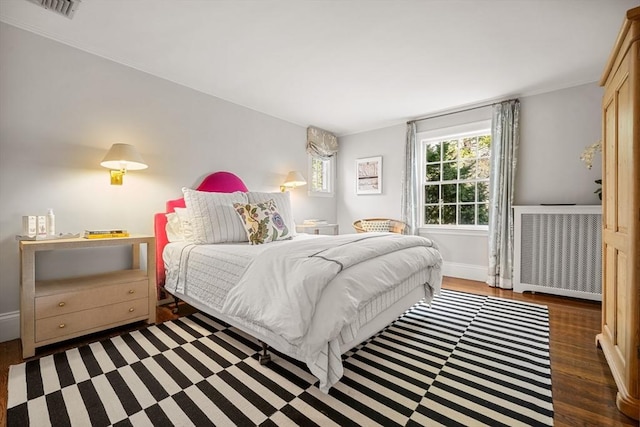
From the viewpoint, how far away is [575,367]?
172 centimetres

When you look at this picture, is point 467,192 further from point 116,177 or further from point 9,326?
point 9,326

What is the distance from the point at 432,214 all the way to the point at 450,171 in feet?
2.31

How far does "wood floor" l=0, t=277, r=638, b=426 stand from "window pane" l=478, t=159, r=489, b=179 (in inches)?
71.8

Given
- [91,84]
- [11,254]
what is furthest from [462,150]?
[11,254]

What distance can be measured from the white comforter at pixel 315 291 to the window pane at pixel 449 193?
8.84 ft

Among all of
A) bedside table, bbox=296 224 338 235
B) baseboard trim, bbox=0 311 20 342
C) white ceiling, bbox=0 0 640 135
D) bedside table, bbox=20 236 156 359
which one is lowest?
baseboard trim, bbox=0 311 20 342

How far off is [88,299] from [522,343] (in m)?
3.15

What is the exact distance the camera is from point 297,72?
2.91m

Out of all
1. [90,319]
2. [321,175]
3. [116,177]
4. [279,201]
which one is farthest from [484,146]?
[90,319]

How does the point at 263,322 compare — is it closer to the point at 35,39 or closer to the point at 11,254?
the point at 11,254

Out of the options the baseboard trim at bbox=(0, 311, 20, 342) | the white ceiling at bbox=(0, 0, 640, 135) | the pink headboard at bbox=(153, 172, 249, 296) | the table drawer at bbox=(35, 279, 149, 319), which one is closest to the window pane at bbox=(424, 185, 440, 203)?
the white ceiling at bbox=(0, 0, 640, 135)

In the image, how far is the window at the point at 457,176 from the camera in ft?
13.0

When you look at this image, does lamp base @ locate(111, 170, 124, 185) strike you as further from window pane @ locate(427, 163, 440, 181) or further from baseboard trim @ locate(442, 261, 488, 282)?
baseboard trim @ locate(442, 261, 488, 282)

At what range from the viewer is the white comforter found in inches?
55.1
